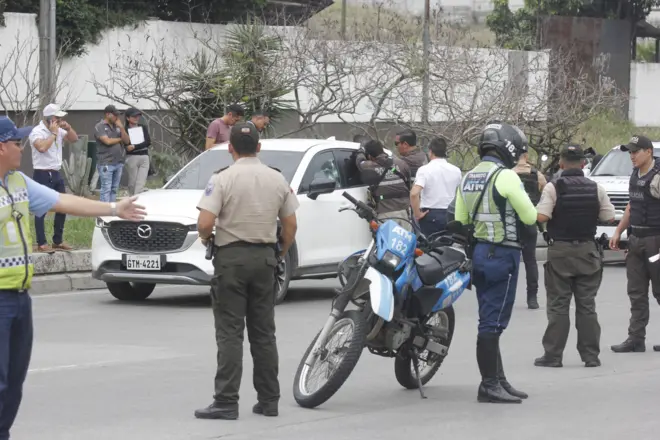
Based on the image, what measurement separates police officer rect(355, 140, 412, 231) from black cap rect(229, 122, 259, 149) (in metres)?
6.09

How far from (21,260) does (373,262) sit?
9.22ft

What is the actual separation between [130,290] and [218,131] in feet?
11.6

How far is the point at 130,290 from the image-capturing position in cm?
1435

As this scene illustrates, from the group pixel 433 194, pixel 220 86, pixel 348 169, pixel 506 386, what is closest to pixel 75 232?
pixel 348 169

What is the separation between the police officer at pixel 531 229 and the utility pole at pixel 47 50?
9746mm

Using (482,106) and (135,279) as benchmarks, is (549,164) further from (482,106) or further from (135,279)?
(135,279)

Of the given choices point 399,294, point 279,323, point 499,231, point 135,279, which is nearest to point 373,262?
point 399,294

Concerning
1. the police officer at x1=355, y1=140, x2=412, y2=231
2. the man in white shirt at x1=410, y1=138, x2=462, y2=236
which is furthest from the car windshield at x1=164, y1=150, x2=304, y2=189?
the man in white shirt at x1=410, y1=138, x2=462, y2=236

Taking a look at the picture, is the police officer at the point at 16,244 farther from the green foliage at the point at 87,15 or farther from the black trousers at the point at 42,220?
the green foliage at the point at 87,15

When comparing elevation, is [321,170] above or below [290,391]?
above

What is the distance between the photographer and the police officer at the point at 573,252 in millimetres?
10383

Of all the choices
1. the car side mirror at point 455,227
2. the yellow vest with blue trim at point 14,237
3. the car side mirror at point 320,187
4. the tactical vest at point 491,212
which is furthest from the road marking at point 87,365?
the car side mirror at point 320,187

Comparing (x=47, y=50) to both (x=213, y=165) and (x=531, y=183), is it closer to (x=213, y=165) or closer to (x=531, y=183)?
(x=213, y=165)

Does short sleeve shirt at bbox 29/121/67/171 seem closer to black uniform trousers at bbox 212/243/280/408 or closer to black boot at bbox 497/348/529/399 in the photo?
black uniform trousers at bbox 212/243/280/408
